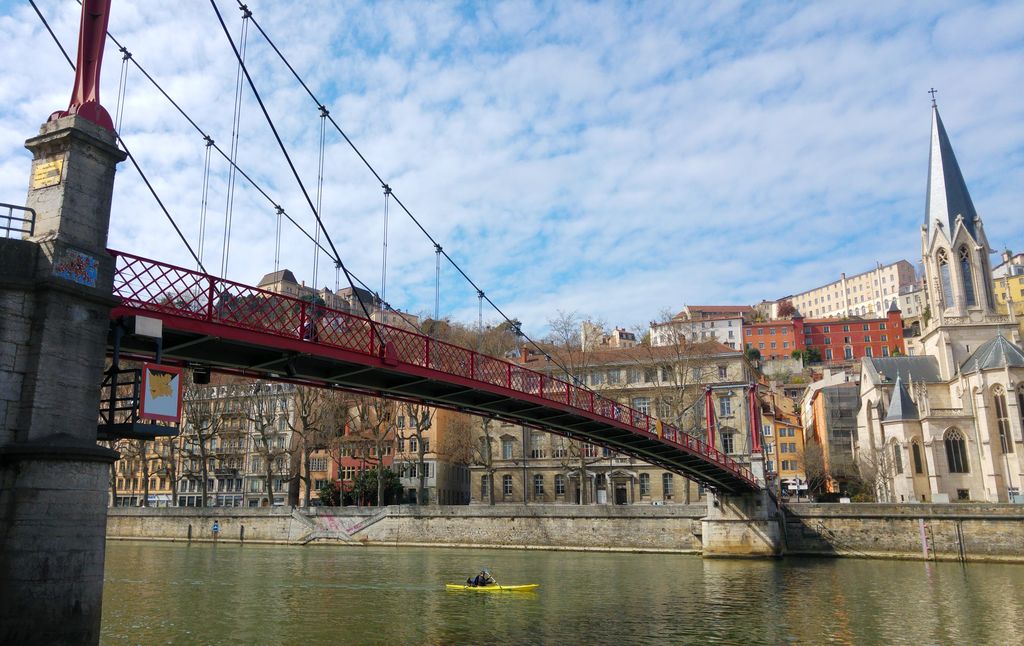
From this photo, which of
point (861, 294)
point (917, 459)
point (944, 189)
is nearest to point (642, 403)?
point (917, 459)

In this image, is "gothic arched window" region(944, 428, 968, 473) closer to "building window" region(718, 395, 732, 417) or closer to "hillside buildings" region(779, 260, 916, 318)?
"building window" region(718, 395, 732, 417)

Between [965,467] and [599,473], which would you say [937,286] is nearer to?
[965,467]

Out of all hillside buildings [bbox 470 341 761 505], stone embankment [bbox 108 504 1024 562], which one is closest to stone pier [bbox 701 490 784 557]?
stone embankment [bbox 108 504 1024 562]

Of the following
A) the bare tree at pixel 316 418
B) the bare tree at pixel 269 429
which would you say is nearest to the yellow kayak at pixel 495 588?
the bare tree at pixel 269 429

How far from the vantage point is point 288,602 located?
23.9 m

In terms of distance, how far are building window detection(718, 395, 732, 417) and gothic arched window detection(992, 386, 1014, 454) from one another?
17502 mm

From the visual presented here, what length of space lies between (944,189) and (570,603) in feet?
190

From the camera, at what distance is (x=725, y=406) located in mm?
61125

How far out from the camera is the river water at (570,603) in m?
18.8

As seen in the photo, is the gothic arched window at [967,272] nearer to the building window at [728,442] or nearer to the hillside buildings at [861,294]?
the building window at [728,442]

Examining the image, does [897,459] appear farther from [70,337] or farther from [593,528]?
[70,337]

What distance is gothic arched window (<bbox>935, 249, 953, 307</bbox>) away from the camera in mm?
63250

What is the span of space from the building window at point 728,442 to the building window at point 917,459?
12.1 m

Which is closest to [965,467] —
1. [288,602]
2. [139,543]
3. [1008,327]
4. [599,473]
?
[1008,327]
